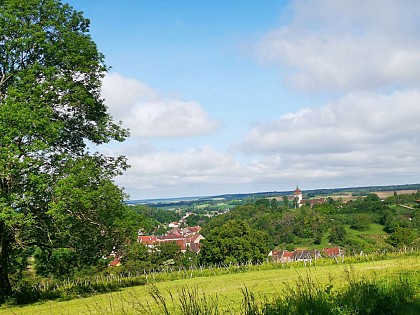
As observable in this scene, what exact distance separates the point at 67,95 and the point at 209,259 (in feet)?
160

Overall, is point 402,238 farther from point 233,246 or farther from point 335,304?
point 335,304

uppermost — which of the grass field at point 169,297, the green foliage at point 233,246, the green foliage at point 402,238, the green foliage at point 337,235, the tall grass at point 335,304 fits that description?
the tall grass at point 335,304

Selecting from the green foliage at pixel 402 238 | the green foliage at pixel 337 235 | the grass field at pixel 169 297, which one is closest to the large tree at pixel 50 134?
the grass field at pixel 169 297

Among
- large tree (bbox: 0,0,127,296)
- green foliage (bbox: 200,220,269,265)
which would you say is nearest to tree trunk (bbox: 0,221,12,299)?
large tree (bbox: 0,0,127,296)

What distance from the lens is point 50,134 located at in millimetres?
16250

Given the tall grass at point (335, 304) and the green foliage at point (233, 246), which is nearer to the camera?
the tall grass at point (335, 304)

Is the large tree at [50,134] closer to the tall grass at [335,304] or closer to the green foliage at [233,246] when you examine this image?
the tall grass at [335,304]

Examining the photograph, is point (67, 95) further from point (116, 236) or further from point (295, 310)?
point (295, 310)

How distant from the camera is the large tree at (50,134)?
1557cm

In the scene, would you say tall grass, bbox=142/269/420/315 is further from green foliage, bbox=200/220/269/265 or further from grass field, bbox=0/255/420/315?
green foliage, bbox=200/220/269/265

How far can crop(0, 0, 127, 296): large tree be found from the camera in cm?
1557

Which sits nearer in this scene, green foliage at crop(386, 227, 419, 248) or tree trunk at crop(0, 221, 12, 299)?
tree trunk at crop(0, 221, 12, 299)

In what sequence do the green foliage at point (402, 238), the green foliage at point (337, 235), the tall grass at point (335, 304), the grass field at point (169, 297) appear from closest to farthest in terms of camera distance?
the tall grass at point (335, 304) < the grass field at point (169, 297) < the green foliage at point (402, 238) < the green foliage at point (337, 235)

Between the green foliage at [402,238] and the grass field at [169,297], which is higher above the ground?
the grass field at [169,297]
